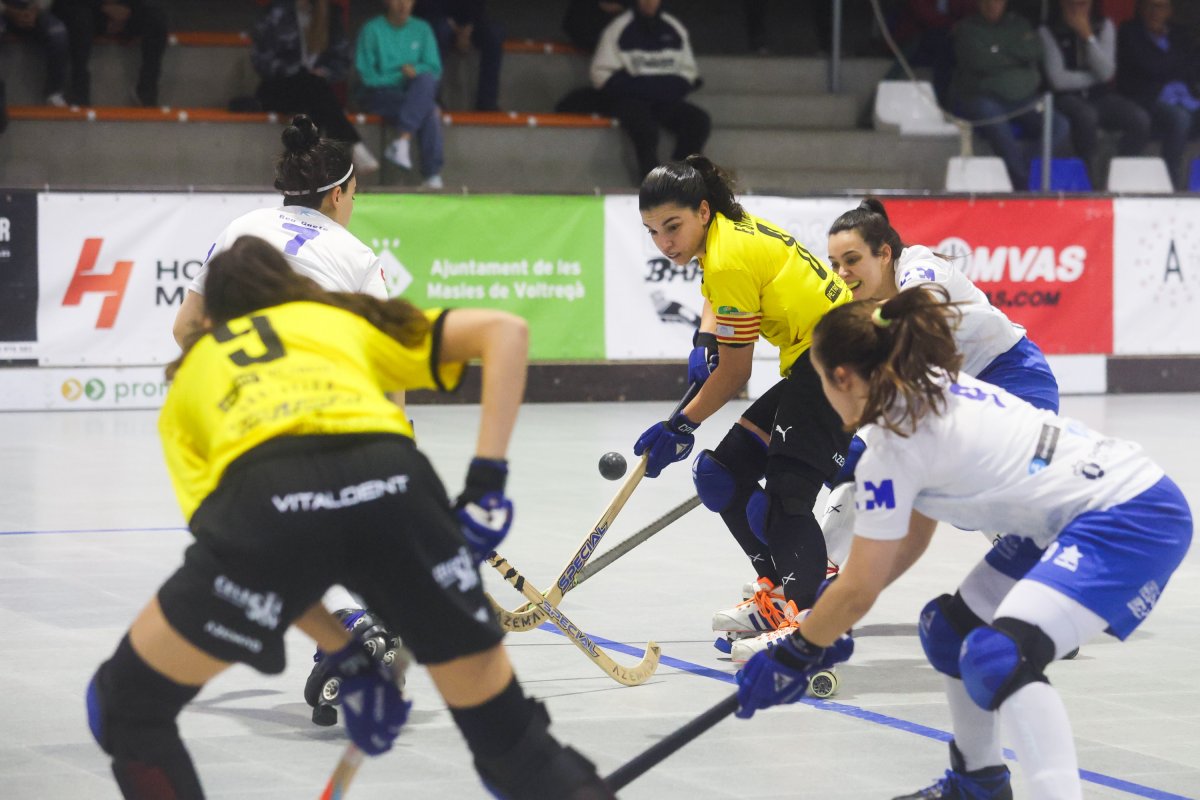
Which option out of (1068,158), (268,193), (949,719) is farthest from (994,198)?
(949,719)

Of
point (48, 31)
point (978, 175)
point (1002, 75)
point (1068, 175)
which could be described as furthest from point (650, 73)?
point (48, 31)

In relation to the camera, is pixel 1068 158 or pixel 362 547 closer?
pixel 362 547

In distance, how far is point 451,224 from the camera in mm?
Result: 13039

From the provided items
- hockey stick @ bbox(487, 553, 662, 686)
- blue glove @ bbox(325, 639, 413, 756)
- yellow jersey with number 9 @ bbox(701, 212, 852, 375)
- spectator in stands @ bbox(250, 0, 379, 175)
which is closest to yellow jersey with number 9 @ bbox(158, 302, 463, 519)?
blue glove @ bbox(325, 639, 413, 756)

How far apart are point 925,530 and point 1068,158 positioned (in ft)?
43.8

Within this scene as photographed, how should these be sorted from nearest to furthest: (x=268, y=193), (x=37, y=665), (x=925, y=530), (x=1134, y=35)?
(x=925, y=530) < (x=37, y=665) < (x=268, y=193) < (x=1134, y=35)

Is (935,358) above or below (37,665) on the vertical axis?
above

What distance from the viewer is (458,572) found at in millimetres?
2988

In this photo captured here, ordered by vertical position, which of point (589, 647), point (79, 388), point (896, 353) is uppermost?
point (896, 353)

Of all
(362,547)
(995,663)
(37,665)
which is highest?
(362,547)

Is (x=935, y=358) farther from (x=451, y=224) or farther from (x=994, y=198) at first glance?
(x=994, y=198)

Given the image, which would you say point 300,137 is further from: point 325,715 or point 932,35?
point 932,35

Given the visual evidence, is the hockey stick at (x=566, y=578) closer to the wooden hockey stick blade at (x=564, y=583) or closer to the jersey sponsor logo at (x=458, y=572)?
the wooden hockey stick blade at (x=564, y=583)

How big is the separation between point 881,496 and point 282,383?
1.18 meters
